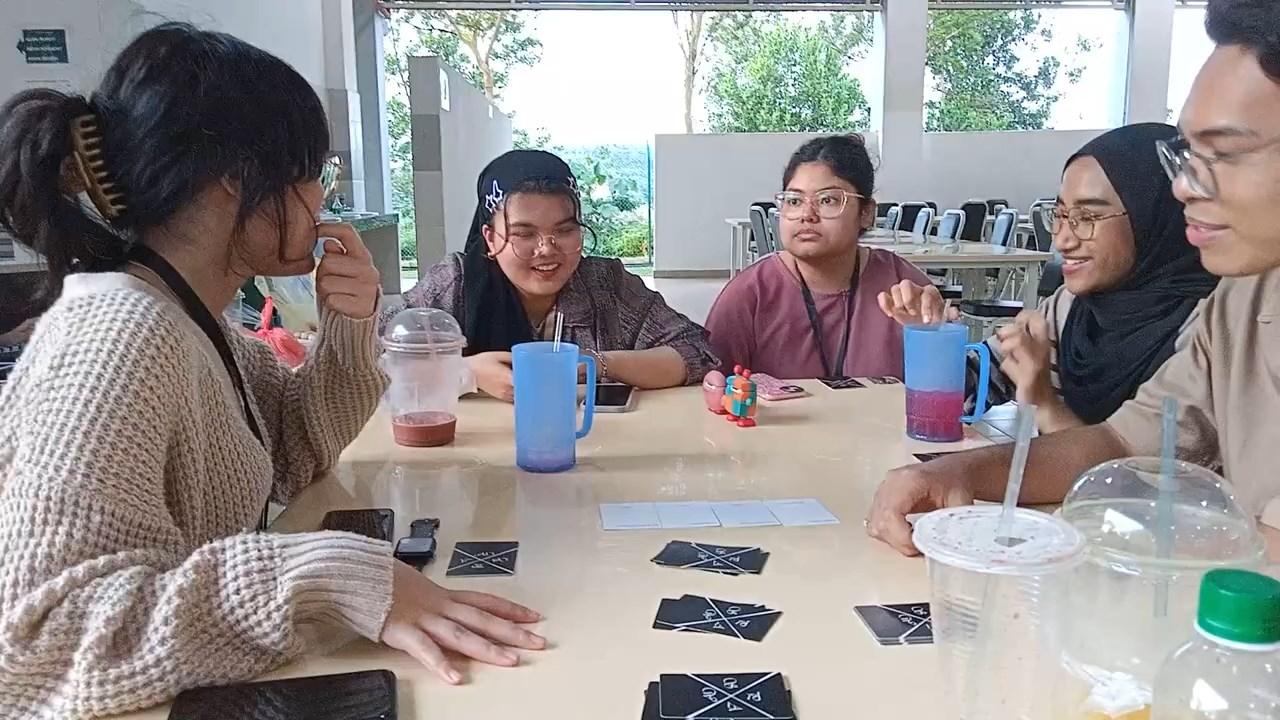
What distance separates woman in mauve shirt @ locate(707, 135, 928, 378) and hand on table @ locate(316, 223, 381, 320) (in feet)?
4.01

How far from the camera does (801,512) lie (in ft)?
3.79

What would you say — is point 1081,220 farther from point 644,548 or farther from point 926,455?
point 644,548

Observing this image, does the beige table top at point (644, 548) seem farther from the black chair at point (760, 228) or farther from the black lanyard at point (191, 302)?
the black chair at point (760, 228)

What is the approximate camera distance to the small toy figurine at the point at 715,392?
5.42 feet

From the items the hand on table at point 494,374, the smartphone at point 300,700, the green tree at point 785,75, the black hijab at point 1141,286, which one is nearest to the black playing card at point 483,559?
the smartphone at point 300,700

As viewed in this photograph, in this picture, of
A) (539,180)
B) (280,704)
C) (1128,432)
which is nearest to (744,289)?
(539,180)

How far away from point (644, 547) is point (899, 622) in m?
0.29

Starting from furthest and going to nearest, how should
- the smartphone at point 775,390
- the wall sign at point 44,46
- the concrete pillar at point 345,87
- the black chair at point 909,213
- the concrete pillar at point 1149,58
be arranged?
1. the concrete pillar at point 1149,58
2. the black chair at point 909,213
3. the concrete pillar at point 345,87
4. the wall sign at point 44,46
5. the smartphone at point 775,390

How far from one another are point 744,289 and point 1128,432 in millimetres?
1242

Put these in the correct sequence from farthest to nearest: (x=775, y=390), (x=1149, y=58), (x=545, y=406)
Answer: (x=1149, y=58) < (x=775, y=390) < (x=545, y=406)

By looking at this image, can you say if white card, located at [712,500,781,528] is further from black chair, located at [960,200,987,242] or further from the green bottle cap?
black chair, located at [960,200,987,242]

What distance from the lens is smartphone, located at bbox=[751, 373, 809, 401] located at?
69.6 inches

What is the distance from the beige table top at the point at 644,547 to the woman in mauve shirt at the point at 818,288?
2.19 feet

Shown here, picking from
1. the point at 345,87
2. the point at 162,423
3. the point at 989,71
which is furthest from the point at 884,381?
the point at 989,71
